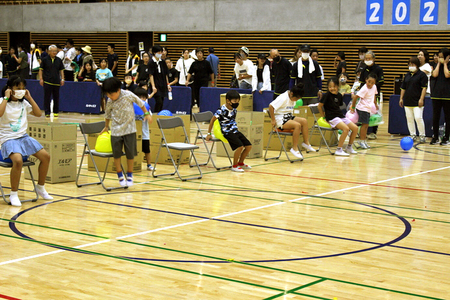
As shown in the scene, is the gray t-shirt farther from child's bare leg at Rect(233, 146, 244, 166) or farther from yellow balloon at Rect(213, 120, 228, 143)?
child's bare leg at Rect(233, 146, 244, 166)

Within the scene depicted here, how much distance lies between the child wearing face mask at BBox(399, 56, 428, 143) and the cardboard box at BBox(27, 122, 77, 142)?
717 cm

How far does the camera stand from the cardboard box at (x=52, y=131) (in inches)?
320

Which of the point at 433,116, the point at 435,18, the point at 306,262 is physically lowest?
the point at 306,262

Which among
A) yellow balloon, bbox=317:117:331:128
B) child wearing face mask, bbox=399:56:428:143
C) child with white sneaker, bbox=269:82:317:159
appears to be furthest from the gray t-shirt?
child wearing face mask, bbox=399:56:428:143

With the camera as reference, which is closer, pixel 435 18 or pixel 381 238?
pixel 381 238

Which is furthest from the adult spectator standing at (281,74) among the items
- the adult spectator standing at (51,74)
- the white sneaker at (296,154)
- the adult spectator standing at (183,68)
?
the adult spectator standing at (51,74)

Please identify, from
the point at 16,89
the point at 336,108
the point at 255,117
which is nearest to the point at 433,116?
the point at 336,108

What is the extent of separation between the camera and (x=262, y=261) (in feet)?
16.6

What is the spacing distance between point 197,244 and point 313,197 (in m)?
2.55

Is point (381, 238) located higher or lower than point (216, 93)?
lower

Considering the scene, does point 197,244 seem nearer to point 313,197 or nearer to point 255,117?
point 313,197

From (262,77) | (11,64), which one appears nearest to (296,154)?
(262,77)

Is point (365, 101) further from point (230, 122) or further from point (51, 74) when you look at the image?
point (51, 74)

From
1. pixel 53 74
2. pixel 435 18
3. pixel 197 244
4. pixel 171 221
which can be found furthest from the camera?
pixel 435 18
